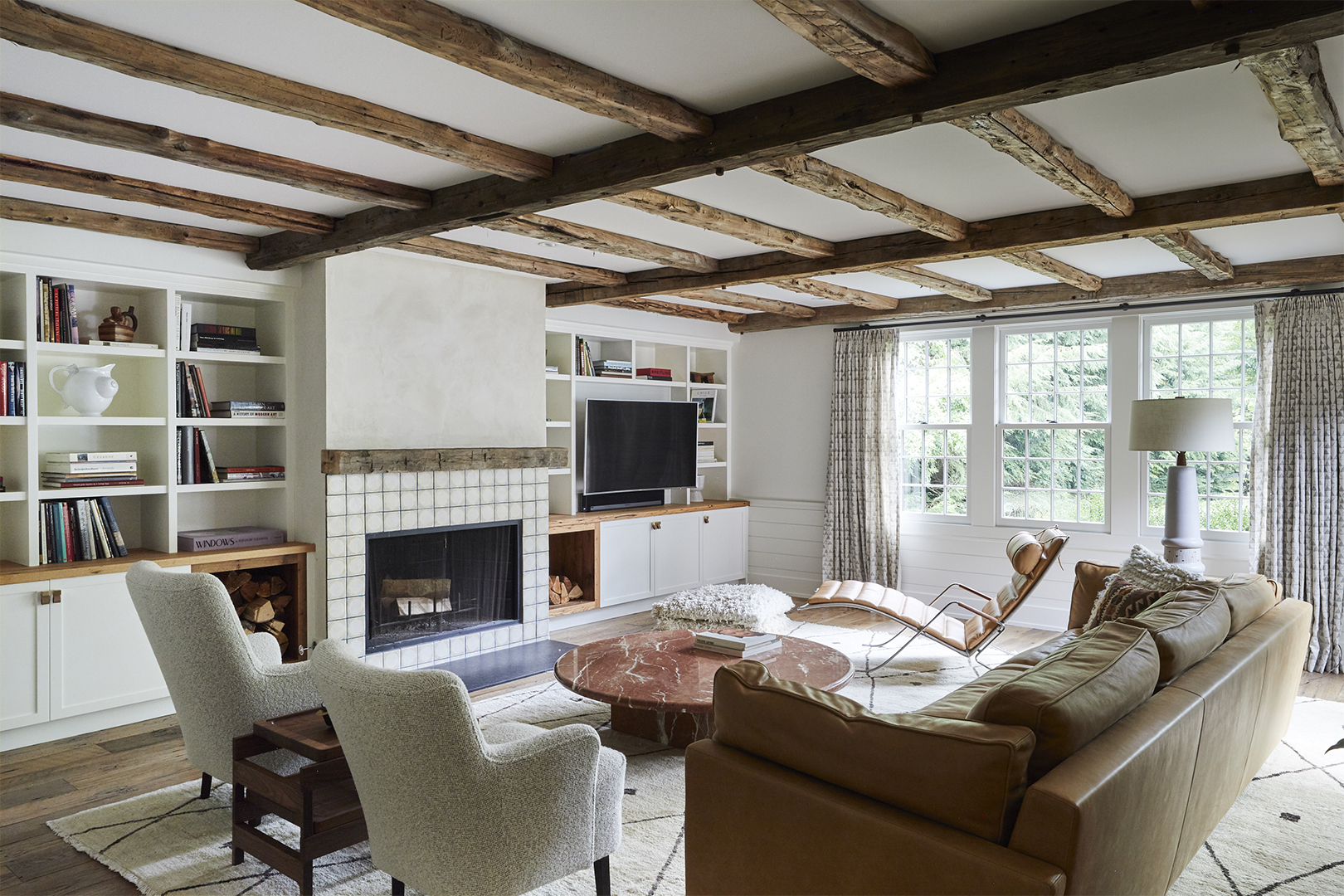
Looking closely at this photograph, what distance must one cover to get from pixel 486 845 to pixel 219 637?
1253 millimetres

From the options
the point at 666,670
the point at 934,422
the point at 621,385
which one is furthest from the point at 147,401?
the point at 934,422

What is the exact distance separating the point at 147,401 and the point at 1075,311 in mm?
5697

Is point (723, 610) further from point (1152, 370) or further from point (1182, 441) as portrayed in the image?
Result: point (1152, 370)

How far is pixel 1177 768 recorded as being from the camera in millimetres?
2125

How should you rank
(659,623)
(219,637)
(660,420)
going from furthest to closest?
(660,420)
(659,623)
(219,637)

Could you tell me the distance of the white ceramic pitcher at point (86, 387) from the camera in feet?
13.3

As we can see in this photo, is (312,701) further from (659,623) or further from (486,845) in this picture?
(659,623)

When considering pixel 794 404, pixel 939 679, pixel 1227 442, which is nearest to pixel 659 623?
pixel 939 679

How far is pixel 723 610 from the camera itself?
5.37 metres

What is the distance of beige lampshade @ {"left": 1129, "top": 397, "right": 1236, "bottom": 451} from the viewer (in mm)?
4867

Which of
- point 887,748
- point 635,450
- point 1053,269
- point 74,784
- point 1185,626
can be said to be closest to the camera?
point 887,748

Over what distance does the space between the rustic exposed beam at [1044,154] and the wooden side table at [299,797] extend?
2526 millimetres

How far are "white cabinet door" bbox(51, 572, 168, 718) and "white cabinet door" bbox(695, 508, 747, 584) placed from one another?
4.01 meters

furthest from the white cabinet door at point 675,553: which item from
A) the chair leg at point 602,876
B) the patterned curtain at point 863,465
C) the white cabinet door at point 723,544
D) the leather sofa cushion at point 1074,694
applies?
the leather sofa cushion at point 1074,694
